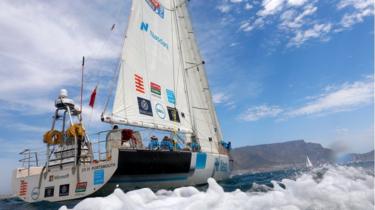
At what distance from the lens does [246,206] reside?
4367 mm

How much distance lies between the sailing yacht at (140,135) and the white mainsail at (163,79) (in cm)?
5

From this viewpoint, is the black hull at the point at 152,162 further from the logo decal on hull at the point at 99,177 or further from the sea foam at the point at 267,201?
the sea foam at the point at 267,201

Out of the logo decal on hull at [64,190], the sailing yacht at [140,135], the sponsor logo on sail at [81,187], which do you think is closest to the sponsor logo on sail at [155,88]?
the sailing yacht at [140,135]

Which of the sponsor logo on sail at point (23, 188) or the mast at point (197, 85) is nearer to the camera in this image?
the sponsor logo on sail at point (23, 188)

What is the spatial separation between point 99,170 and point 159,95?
6724 mm

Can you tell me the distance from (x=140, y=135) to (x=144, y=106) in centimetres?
153

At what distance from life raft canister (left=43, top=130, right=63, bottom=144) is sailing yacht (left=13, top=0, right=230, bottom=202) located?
1.7 inches

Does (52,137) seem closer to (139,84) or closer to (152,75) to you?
(139,84)

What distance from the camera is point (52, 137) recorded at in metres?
14.9

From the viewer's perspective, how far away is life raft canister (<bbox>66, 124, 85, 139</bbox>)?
45.5 feet

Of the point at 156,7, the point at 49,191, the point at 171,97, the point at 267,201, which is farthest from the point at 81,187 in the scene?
the point at 156,7

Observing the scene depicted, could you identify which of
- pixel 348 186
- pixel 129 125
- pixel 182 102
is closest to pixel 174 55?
pixel 182 102

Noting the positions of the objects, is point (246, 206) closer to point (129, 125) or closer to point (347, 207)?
point (347, 207)

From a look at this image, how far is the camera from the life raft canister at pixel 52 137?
1474 centimetres
